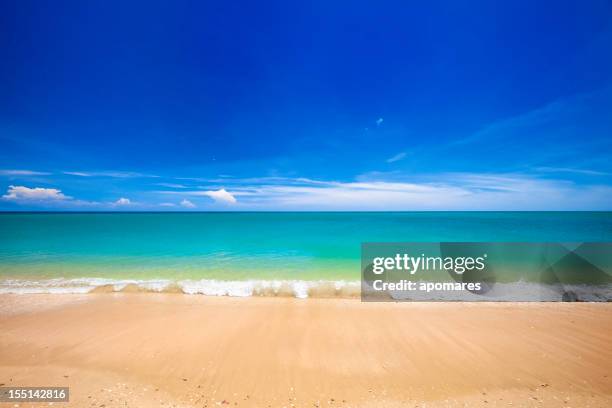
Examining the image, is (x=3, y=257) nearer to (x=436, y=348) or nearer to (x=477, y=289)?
(x=436, y=348)

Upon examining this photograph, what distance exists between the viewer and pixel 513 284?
9.86m

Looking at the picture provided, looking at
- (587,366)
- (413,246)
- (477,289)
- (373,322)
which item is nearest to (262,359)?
(373,322)

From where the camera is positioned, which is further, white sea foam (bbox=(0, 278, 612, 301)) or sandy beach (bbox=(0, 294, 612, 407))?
white sea foam (bbox=(0, 278, 612, 301))

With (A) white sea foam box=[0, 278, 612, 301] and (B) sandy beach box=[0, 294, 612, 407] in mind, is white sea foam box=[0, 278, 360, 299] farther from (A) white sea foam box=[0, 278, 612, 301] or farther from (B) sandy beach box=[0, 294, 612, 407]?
(B) sandy beach box=[0, 294, 612, 407]

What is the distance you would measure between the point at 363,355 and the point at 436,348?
151 cm
